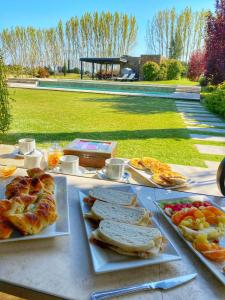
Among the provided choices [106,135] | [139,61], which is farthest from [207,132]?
[139,61]

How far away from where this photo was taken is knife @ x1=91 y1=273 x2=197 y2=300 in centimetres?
55

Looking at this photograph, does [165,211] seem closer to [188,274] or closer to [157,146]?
[188,274]

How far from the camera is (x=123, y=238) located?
69 centimetres

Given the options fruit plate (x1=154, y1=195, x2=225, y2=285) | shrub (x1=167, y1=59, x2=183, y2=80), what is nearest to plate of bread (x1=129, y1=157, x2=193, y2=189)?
fruit plate (x1=154, y1=195, x2=225, y2=285)

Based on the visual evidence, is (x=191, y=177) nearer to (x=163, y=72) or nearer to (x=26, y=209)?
(x=26, y=209)

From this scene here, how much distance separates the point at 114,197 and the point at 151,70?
1951cm

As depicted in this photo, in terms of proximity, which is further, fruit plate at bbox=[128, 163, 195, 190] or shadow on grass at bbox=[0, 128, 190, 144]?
shadow on grass at bbox=[0, 128, 190, 144]

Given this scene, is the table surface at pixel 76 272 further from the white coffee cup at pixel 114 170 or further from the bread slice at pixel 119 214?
the white coffee cup at pixel 114 170

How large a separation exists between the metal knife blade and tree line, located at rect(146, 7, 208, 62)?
27.7m

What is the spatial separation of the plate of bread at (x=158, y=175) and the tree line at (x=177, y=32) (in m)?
26.8

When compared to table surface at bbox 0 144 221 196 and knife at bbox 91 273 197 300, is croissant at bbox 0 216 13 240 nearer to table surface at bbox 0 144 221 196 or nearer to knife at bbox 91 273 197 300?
knife at bbox 91 273 197 300

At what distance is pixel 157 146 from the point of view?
371cm

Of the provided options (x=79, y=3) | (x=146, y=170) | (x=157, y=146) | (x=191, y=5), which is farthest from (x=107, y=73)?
(x=146, y=170)

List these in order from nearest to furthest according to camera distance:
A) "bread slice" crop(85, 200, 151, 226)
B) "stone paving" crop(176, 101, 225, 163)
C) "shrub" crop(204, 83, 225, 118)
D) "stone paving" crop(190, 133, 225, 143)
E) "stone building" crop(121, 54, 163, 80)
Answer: "bread slice" crop(85, 200, 151, 226) → "stone paving" crop(176, 101, 225, 163) → "stone paving" crop(190, 133, 225, 143) → "shrub" crop(204, 83, 225, 118) → "stone building" crop(121, 54, 163, 80)
